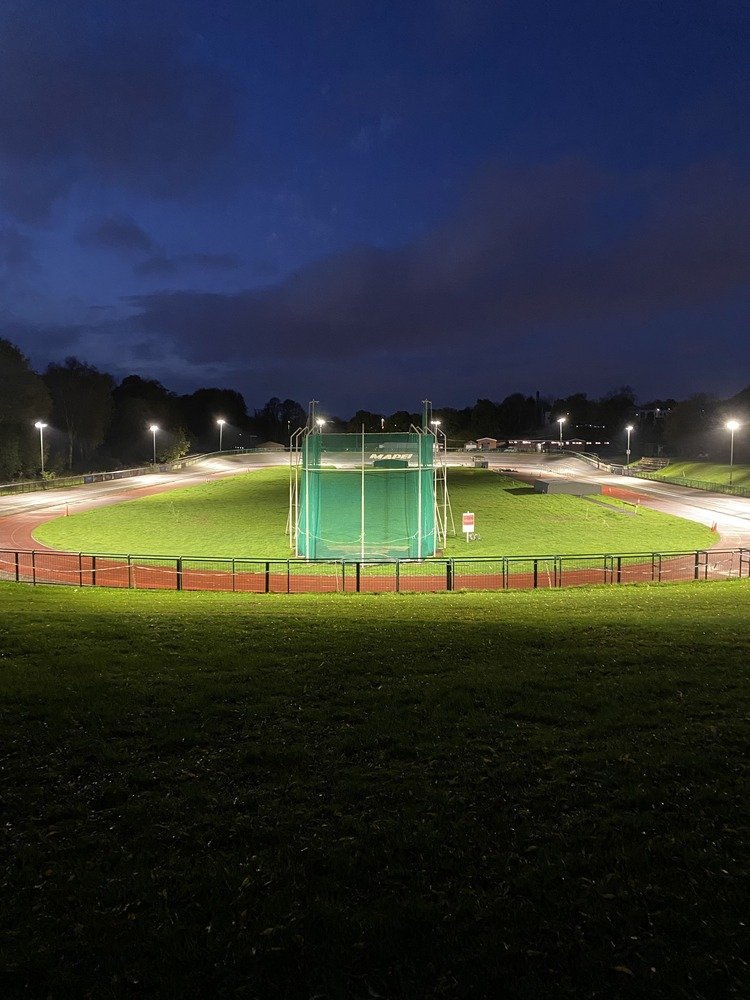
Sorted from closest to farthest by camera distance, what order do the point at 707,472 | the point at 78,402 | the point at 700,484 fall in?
1. the point at 700,484
2. the point at 707,472
3. the point at 78,402

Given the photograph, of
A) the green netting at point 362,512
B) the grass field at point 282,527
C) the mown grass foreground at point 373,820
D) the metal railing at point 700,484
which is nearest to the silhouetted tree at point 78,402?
the grass field at point 282,527

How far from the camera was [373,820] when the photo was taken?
5.22 meters

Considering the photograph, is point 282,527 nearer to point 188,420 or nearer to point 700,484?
point 700,484

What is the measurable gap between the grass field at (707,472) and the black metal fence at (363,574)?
135ft

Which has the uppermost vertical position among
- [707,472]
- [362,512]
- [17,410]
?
[17,410]

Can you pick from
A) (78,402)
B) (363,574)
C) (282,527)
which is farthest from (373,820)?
(78,402)

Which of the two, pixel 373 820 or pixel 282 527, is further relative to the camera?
pixel 282 527

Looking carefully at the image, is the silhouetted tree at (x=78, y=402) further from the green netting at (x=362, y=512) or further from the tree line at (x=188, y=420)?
the green netting at (x=362, y=512)

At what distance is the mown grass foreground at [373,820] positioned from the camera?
12.5 feet

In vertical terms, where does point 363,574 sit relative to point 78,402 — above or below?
below

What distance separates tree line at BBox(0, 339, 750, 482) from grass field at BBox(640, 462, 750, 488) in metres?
15.0

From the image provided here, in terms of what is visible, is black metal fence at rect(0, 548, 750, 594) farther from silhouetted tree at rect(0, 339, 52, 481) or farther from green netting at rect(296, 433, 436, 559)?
silhouetted tree at rect(0, 339, 52, 481)

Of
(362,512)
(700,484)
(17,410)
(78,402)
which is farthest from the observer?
(78,402)

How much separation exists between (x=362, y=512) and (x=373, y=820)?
17.3 meters
